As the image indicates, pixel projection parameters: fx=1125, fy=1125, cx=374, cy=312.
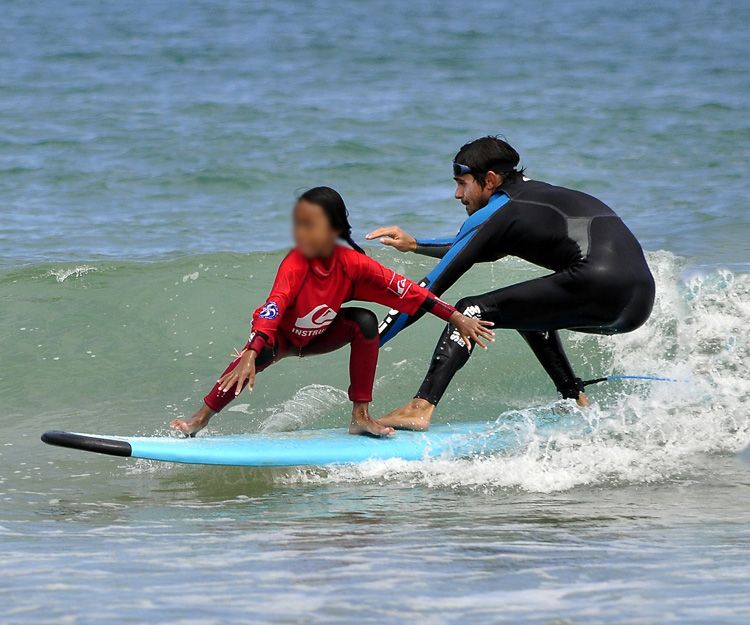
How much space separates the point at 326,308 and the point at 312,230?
0.40 meters

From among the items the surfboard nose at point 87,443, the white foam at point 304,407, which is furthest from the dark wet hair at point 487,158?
the surfboard nose at point 87,443

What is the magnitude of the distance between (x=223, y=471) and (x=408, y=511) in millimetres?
1138

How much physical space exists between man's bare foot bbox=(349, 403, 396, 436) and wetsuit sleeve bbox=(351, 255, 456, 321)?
0.57 metres

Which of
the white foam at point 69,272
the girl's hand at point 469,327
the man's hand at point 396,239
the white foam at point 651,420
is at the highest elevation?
the man's hand at point 396,239

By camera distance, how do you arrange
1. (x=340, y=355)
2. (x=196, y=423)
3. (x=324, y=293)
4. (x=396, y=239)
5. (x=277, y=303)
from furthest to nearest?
(x=340, y=355), (x=396, y=239), (x=196, y=423), (x=324, y=293), (x=277, y=303)

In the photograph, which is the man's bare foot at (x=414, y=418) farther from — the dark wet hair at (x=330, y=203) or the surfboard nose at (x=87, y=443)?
the surfboard nose at (x=87, y=443)

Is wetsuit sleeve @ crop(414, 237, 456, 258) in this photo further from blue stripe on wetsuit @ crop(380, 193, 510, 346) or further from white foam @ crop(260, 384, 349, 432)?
white foam @ crop(260, 384, 349, 432)

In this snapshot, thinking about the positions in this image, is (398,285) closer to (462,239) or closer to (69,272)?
(462,239)

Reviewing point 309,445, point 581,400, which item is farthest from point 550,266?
point 309,445

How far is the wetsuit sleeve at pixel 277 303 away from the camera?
15.7 feet

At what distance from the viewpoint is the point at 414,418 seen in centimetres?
552

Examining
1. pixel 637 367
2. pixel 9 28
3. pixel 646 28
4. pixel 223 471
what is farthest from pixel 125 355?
pixel 646 28

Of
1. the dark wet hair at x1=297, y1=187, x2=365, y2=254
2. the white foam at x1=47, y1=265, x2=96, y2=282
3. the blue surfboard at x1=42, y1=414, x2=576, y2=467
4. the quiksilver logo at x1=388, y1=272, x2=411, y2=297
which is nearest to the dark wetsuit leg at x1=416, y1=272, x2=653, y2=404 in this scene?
the blue surfboard at x1=42, y1=414, x2=576, y2=467

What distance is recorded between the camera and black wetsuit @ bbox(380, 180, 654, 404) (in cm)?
541
